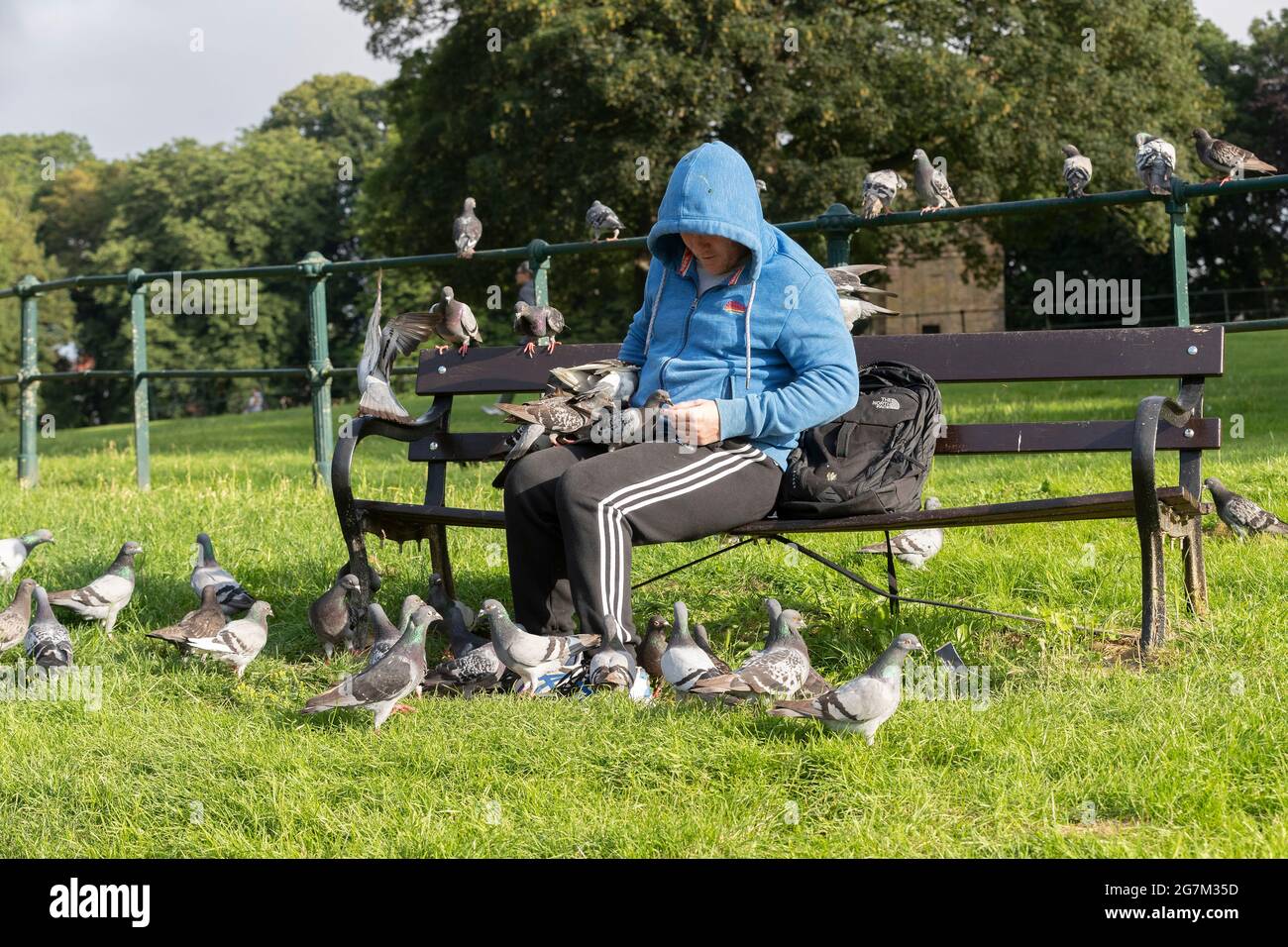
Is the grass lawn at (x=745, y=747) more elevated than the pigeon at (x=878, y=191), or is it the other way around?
the pigeon at (x=878, y=191)

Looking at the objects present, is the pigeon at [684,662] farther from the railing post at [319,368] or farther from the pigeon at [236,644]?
the railing post at [319,368]

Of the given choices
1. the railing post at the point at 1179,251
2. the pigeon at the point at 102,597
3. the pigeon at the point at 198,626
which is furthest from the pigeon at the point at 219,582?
the railing post at the point at 1179,251

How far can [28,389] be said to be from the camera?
10734mm

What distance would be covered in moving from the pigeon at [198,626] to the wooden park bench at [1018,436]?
0.54 meters

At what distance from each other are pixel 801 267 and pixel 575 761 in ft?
5.78

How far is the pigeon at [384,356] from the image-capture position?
529 centimetres

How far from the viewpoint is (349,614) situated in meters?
5.21

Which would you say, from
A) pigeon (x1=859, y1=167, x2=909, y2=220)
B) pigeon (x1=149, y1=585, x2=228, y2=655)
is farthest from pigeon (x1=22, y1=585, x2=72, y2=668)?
pigeon (x1=859, y1=167, x2=909, y2=220)

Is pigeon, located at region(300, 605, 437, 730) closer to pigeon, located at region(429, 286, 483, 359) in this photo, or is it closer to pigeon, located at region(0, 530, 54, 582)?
pigeon, located at region(429, 286, 483, 359)

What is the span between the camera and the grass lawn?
3.21m

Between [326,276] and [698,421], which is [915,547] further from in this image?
[326,276]

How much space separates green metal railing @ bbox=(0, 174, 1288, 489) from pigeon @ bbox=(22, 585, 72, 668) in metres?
2.44

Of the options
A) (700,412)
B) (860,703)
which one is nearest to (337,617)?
(700,412)

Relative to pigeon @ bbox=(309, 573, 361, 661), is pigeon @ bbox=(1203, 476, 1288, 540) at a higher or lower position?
higher
